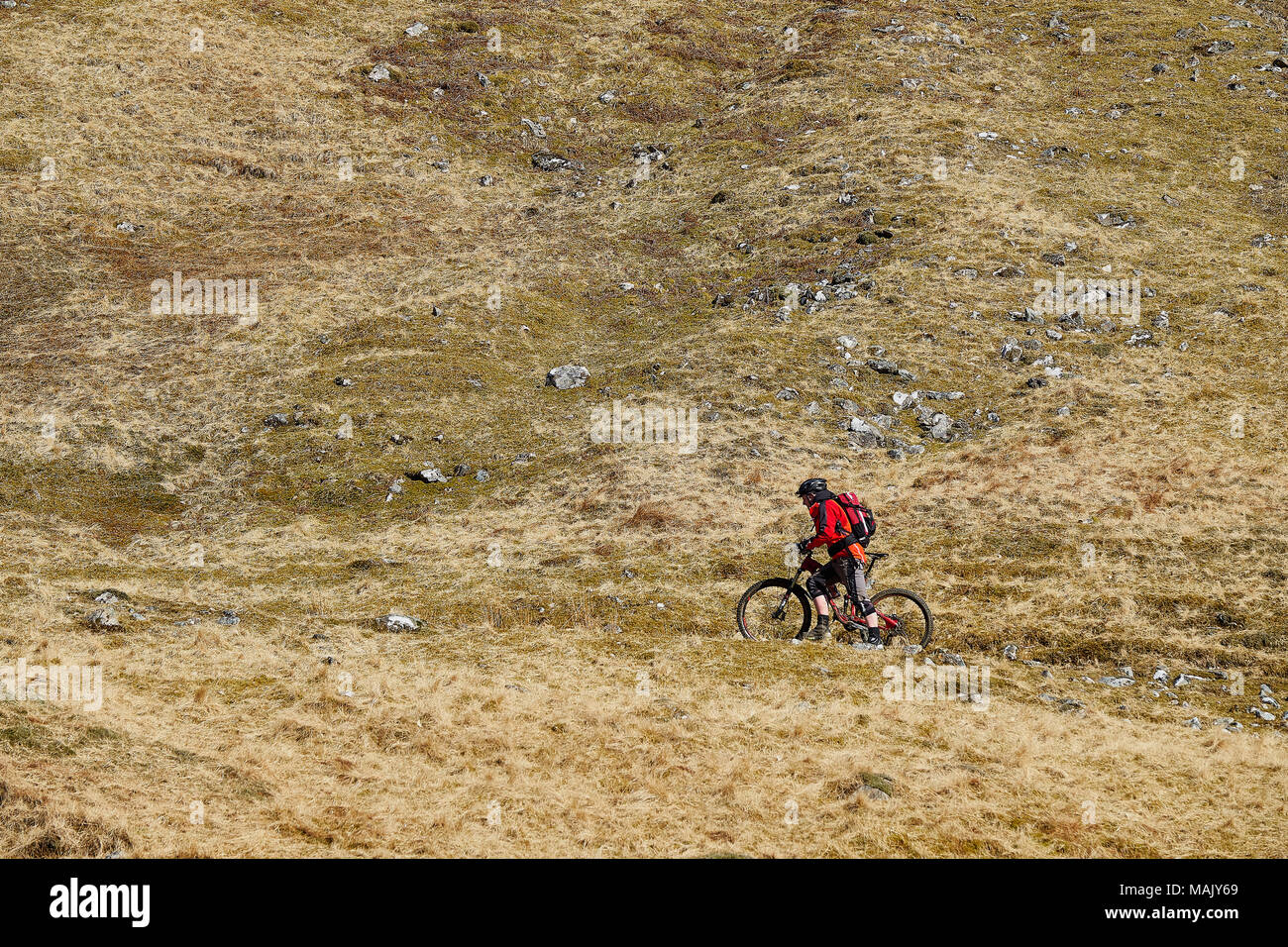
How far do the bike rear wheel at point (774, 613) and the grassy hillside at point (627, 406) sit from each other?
560 millimetres

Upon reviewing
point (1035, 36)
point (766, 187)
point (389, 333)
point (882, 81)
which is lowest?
point (389, 333)

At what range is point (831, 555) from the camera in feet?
53.9

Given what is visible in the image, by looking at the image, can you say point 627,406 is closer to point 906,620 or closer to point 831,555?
point 831,555

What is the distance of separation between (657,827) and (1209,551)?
52.4ft

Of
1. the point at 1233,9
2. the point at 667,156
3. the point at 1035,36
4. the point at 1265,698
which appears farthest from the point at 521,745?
the point at 1233,9

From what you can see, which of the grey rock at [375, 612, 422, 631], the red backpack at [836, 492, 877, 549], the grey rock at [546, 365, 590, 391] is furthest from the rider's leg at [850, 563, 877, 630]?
the grey rock at [546, 365, 590, 391]

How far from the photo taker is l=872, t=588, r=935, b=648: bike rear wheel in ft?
54.9

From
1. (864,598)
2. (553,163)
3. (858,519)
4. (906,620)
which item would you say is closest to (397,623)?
(864,598)

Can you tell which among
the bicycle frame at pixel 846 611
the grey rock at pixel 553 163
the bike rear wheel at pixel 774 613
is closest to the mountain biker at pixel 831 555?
the bicycle frame at pixel 846 611

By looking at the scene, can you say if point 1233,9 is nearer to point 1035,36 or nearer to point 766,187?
point 1035,36

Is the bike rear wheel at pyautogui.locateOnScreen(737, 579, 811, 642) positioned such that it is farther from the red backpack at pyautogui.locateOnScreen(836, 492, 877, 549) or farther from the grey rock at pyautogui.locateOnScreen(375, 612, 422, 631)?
the grey rock at pyautogui.locateOnScreen(375, 612, 422, 631)

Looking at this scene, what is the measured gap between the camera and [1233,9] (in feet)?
185

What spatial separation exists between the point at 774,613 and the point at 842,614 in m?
1.32

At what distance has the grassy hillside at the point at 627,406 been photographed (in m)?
11.4
